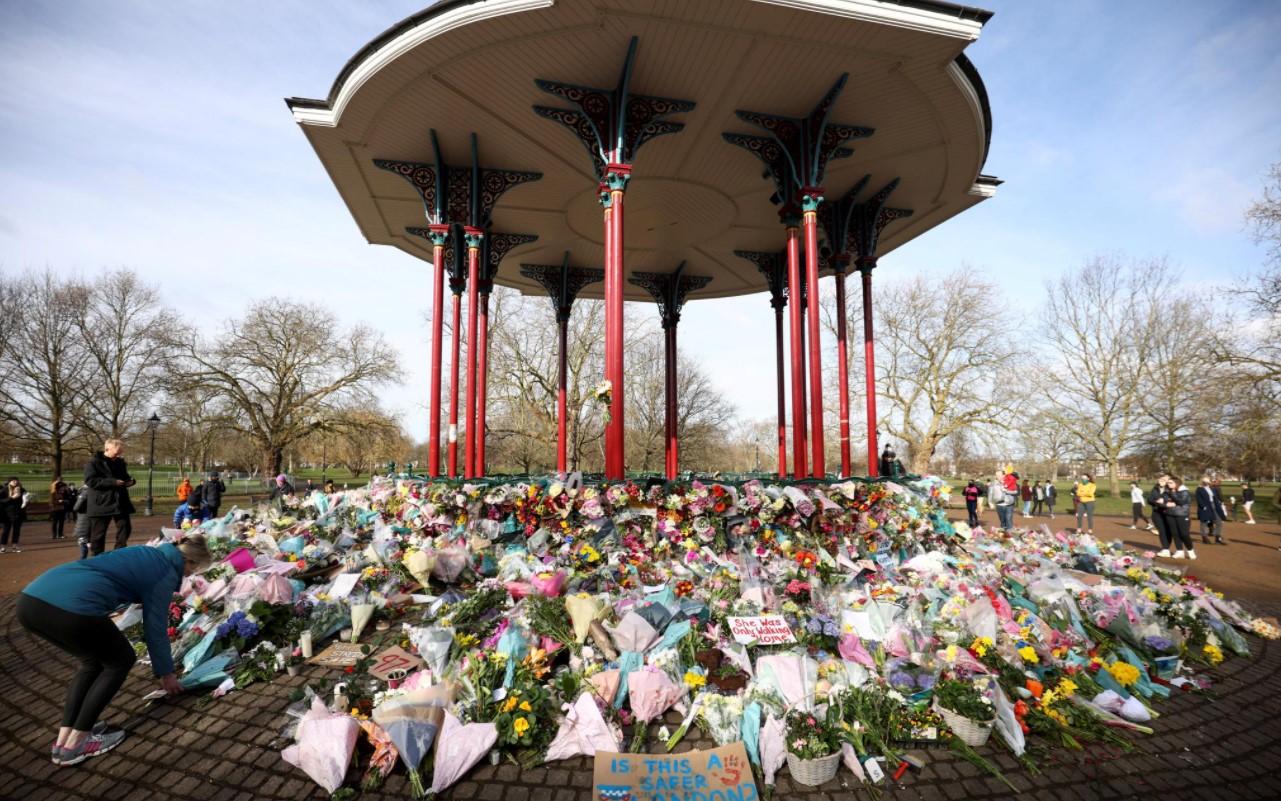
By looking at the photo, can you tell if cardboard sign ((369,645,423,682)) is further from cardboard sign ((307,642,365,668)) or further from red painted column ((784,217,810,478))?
red painted column ((784,217,810,478))

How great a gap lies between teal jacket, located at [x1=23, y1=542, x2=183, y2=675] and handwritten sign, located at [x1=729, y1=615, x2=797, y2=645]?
15.1 ft

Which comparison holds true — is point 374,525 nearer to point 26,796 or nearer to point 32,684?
point 32,684

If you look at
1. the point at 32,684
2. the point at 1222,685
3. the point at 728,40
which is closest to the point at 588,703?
the point at 32,684

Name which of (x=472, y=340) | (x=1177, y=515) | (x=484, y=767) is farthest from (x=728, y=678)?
(x=1177, y=515)

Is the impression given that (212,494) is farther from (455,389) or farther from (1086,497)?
(1086,497)

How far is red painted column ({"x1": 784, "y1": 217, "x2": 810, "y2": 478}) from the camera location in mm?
9152

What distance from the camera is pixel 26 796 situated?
339cm

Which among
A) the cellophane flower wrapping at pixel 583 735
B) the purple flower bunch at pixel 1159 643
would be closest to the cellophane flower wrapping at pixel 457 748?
the cellophane flower wrapping at pixel 583 735

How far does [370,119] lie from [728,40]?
583 cm

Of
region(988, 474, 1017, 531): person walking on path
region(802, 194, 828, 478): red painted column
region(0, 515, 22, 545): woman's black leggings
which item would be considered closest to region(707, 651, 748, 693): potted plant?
region(802, 194, 828, 478): red painted column

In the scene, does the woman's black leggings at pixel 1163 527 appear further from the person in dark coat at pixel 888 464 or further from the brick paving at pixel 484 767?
the brick paving at pixel 484 767

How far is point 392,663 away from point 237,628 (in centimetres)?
183

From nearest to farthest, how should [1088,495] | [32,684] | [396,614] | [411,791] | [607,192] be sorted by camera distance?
[411,791] < [32,684] < [396,614] < [607,192] < [1088,495]

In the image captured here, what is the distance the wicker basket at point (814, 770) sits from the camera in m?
3.46
